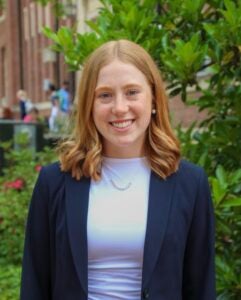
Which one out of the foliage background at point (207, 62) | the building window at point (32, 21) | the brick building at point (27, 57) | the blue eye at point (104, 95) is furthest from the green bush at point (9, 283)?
the building window at point (32, 21)

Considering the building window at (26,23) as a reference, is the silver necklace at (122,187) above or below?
below

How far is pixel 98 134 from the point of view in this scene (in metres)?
2.14

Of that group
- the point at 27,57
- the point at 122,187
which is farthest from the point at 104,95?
the point at 27,57

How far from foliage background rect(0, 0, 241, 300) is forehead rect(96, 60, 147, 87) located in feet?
2.24

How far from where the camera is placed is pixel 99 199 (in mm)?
2070

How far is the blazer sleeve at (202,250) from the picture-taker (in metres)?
2.08

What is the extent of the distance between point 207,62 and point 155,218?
1.29 m

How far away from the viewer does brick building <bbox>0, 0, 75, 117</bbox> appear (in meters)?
25.0

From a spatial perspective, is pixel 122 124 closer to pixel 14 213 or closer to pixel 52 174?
pixel 52 174

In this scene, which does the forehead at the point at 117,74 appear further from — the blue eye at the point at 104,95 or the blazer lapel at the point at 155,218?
the blazer lapel at the point at 155,218

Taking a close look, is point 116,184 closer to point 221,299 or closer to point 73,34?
point 221,299

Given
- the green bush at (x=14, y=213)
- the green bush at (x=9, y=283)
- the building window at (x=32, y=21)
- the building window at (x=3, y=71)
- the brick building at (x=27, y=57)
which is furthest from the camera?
the building window at (x=3, y=71)

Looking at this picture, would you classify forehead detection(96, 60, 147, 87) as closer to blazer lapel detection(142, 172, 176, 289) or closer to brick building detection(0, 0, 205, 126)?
blazer lapel detection(142, 172, 176, 289)

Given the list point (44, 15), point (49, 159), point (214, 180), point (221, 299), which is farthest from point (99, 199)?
point (44, 15)
